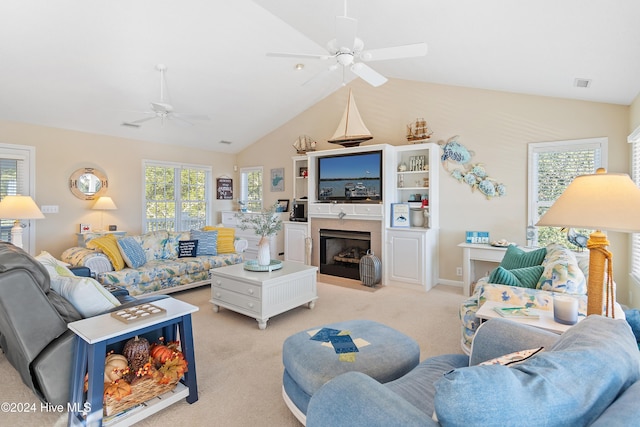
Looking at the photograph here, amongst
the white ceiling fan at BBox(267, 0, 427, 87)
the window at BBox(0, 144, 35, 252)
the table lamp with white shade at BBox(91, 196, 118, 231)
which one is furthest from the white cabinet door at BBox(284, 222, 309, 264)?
the window at BBox(0, 144, 35, 252)

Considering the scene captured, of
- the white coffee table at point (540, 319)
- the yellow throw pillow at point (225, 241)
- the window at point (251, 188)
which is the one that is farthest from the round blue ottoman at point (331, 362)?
the window at point (251, 188)

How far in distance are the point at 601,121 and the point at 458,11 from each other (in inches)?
99.0

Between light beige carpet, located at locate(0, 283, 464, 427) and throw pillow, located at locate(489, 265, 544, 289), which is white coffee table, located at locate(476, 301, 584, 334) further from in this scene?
light beige carpet, located at locate(0, 283, 464, 427)

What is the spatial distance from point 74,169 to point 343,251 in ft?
15.7

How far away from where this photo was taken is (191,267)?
15.3 feet

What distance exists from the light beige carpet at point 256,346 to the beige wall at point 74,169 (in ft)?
8.31

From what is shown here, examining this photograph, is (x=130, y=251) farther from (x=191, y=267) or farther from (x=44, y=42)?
(x=44, y=42)

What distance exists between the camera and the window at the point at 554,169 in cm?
407

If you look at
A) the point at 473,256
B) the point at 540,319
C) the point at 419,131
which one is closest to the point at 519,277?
the point at 540,319

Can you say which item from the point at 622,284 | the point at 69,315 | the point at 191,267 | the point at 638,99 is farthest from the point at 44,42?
the point at 622,284

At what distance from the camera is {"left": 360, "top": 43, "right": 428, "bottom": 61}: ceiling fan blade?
2666 mm

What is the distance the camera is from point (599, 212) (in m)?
1.51

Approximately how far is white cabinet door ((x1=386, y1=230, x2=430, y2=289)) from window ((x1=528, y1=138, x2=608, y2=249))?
4.76 ft

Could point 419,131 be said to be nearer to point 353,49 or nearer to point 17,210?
point 353,49
